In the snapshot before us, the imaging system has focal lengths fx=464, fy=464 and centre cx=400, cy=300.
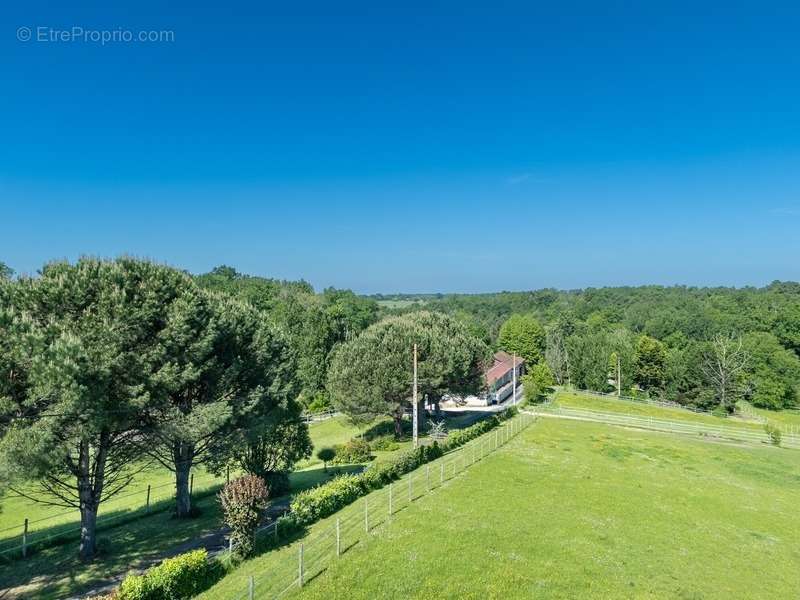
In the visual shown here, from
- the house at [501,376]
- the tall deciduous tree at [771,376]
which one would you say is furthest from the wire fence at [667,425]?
the tall deciduous tree at [771,376]

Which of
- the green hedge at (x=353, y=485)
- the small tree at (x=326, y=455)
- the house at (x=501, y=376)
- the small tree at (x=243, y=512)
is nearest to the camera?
the small tree at (x=243, y=512)

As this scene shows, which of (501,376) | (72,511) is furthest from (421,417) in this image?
(501,376)

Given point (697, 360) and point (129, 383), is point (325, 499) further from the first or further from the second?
point (697, 360)

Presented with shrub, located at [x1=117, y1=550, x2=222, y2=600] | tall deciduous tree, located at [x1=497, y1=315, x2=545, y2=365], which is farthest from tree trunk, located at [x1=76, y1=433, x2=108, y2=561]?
tall deciduous tree, located at [x1=497, y1=315, x2=545, y2=365]

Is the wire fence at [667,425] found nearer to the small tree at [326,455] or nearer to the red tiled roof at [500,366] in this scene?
the red tiled roof at [500,366]

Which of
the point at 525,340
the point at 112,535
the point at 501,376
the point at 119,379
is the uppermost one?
the point at 119,379

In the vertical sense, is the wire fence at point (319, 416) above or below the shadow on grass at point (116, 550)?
below

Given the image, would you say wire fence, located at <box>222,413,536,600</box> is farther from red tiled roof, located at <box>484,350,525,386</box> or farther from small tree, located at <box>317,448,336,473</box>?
red tiled roof, located at <box>484,350,525,386</box>

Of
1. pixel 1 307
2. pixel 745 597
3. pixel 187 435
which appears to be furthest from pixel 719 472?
pixel 1 307
